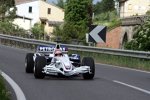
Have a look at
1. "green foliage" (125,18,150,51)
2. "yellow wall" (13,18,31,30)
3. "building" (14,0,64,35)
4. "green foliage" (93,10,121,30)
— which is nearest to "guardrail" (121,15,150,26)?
"green foliage" (125,18,150,51)

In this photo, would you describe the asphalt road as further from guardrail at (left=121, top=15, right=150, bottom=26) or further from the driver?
guardrail at (left=121, top=15, right=150, bottom=26)

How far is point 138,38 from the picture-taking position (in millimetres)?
33094

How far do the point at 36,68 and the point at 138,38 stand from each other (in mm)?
17441

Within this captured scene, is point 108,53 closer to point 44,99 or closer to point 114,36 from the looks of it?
point 44,99

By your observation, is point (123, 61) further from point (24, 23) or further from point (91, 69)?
point (24, 23)

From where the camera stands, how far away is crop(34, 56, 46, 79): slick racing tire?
16.3 meters

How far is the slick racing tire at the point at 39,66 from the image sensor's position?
16328 millimetres

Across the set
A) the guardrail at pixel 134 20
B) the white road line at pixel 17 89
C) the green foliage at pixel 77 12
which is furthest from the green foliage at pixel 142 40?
the green foliage at pixel 77 12

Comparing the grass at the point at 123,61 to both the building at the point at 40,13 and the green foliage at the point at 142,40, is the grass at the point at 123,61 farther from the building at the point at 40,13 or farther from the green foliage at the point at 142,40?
the building at the point at 40,13

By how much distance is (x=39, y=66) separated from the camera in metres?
16.3

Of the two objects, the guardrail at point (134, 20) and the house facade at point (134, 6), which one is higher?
the house facade at point (134, 6)

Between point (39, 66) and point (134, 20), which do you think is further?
point (134, 20)

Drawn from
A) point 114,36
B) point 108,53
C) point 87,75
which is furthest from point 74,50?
point 114,36

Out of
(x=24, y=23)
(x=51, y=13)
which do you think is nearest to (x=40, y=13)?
(x=51, y=13)
